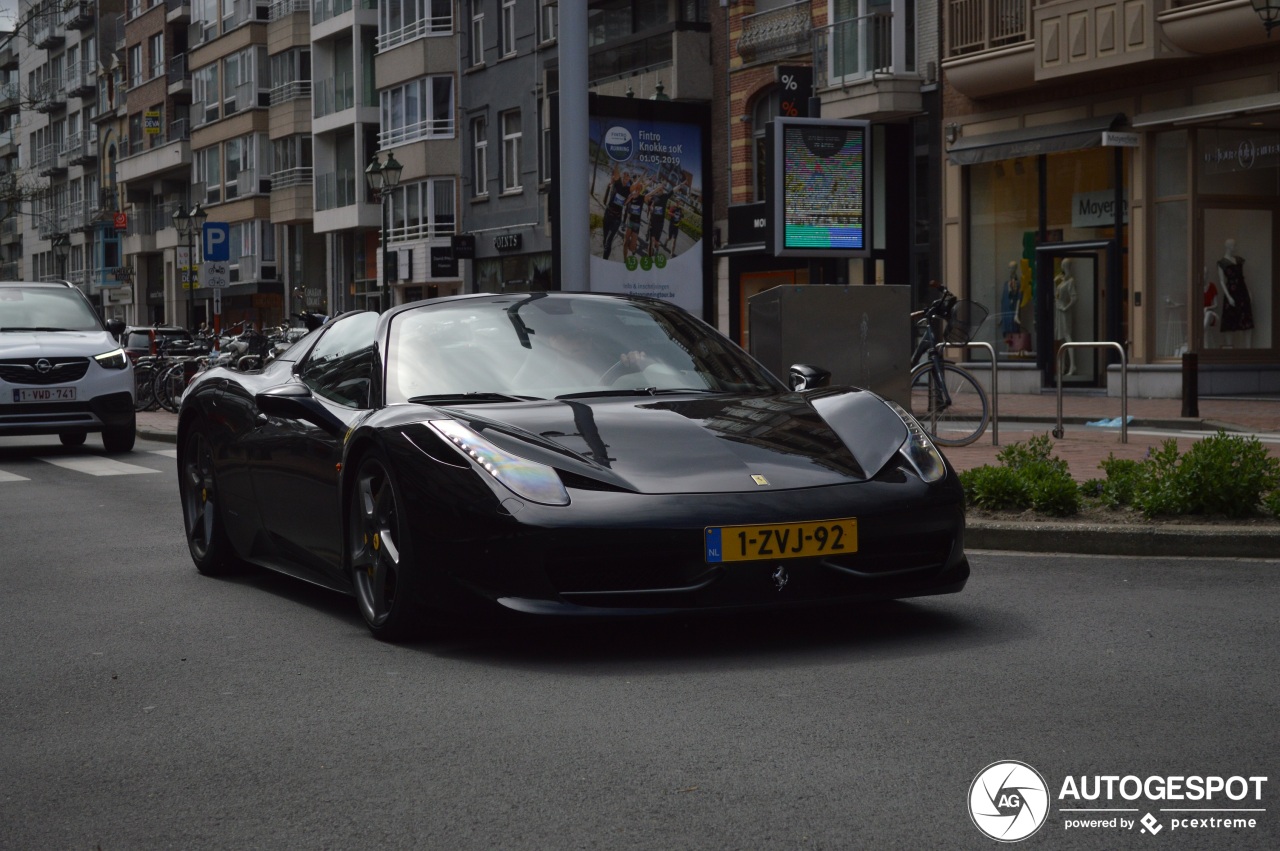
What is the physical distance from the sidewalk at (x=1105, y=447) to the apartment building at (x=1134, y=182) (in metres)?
1.33

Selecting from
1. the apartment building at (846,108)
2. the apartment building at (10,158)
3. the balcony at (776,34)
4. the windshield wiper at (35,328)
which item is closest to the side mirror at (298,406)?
the windshield wiper at (35,328)

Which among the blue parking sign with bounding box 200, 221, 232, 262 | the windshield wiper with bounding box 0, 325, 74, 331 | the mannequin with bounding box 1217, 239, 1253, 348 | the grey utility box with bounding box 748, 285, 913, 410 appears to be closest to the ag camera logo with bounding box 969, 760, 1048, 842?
the grey utility box with bounding box 748, 285, 913, 410

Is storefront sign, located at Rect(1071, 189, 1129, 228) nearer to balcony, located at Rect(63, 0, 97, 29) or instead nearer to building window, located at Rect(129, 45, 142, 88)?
building window, located at Rect(129, 45, 142, 88)

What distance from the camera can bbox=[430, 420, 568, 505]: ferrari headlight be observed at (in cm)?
582

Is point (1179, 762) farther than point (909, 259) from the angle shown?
No

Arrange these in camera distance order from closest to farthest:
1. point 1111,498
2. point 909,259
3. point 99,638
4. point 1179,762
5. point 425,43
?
point 1179,762 → point 99,638 → point 1111,498 → point 909,259 → point 425,43

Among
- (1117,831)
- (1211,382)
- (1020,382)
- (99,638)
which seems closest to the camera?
(1117,831)

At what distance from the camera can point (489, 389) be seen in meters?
6.81

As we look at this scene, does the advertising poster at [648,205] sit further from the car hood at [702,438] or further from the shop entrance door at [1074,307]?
the shop entrance door at [1074,307]

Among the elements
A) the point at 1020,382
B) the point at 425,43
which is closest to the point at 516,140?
the point at 425,43

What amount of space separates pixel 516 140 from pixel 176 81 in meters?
33.1

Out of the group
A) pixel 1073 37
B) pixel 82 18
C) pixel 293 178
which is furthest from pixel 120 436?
pixel 82 18

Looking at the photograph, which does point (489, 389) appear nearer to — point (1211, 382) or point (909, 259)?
point (1211, 382)

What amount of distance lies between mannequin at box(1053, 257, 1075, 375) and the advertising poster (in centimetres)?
1298
